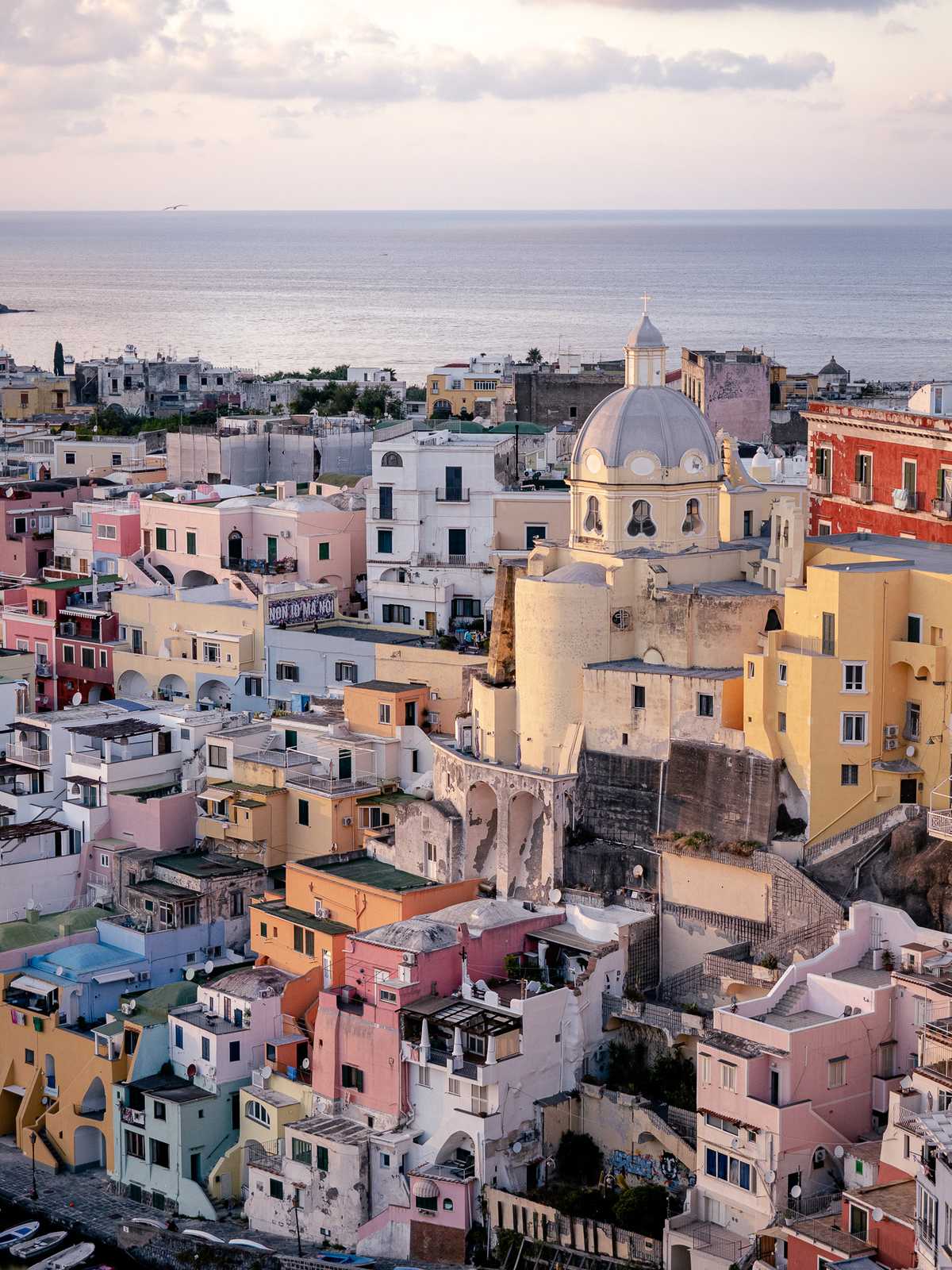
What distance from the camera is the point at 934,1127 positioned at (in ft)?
95.9

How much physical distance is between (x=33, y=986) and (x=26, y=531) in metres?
20.6

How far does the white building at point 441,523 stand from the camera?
52781mm

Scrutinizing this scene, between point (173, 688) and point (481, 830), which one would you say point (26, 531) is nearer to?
point (173, 688)

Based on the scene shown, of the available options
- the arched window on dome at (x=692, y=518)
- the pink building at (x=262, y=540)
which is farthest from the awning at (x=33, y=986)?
the pink building at (x=262, y=540)

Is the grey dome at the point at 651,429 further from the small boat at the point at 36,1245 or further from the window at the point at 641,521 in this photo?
the small boat at the point at 36,1245

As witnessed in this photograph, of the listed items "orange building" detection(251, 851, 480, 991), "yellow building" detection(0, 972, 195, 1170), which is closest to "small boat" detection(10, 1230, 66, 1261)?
"yellow building" detection(0, 972, 195, 1170)

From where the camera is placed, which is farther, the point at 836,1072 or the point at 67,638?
the point at 67,638

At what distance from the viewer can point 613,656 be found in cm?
Result: 4062

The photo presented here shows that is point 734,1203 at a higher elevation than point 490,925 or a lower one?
lower

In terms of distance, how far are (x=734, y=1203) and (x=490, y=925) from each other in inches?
251

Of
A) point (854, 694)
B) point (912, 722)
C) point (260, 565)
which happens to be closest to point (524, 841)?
point (854, 694)

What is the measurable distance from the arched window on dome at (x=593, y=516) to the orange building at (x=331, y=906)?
19.9 ft

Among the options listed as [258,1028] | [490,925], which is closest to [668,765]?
[490,925]

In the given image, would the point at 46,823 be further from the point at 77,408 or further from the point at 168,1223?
the point at 77,408
